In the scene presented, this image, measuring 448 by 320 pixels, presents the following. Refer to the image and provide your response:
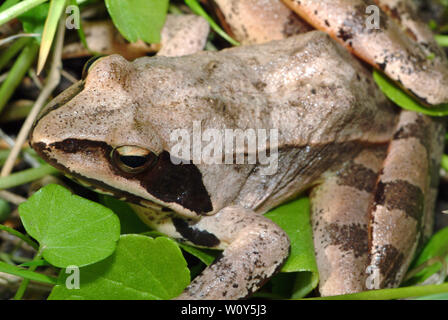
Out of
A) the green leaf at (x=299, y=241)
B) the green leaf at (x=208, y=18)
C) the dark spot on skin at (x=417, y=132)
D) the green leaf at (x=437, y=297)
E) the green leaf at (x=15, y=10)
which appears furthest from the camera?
the green leaf at (x=208, y=18)

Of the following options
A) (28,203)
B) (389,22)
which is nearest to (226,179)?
(28,203)

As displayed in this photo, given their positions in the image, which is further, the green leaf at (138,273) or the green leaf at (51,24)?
the green leaf at (51,24)

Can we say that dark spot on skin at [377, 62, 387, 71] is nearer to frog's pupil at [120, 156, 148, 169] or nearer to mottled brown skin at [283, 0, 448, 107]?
mottled brown skin at [283, 0, 448, 107]

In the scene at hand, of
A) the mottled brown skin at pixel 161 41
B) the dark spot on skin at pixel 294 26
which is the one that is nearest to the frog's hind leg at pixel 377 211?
the dark spot on skin at pixel 294 26

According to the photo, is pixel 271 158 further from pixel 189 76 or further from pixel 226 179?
pixel 189 76

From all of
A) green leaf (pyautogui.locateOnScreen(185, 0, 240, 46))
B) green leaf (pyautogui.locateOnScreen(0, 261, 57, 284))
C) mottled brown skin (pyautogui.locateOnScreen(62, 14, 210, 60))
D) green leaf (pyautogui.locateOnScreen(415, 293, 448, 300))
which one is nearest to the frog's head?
green leaf (pyautogui.locateOnScreen(0, 261, 57, 284))

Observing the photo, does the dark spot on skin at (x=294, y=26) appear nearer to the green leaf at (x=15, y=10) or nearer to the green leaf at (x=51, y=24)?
the green leaf at (x=51, y=24)

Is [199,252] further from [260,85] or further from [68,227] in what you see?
[260,85]

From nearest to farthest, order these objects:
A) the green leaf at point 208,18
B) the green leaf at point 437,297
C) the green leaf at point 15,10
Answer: the green leaf at point 437,297, the green leaf at point 15,10, the green leaf at point 208,18
